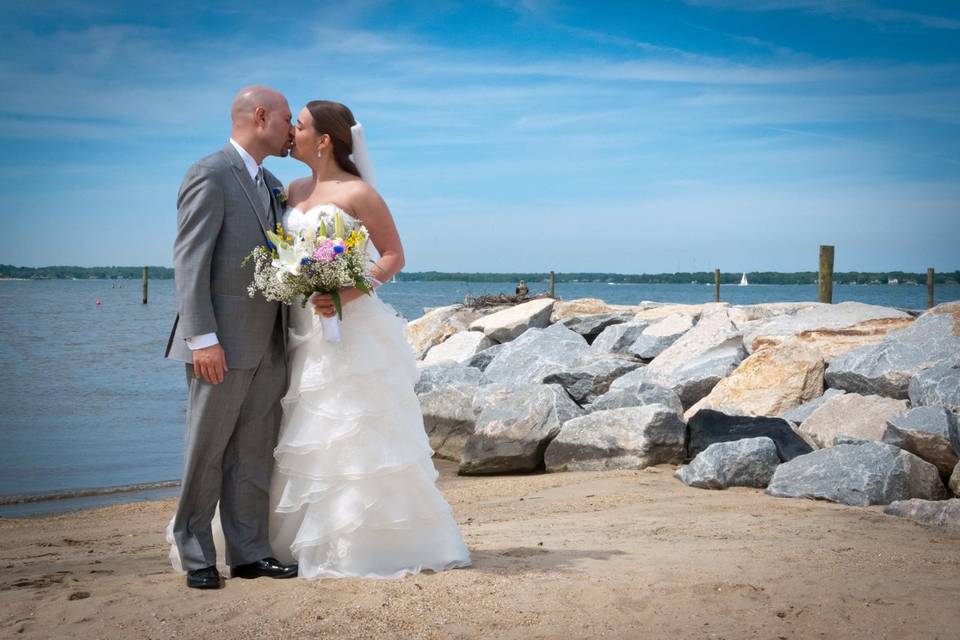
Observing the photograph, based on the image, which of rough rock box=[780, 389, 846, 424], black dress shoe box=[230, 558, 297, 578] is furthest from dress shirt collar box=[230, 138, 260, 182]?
rough rock box=[780, 389, 846, 424]

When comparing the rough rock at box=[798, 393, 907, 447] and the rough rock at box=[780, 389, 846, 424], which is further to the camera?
the rough rock at box=[780, 389, 846, 424]

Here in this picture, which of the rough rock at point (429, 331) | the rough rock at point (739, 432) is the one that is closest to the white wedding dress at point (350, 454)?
the rough rock at point (739, 432)

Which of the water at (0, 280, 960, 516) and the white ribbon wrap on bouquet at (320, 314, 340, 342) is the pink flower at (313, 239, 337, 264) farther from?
the water at (0, 280, 960, 516)

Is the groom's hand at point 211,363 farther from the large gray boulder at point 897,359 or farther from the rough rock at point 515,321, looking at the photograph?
the rough rock at point 515,321

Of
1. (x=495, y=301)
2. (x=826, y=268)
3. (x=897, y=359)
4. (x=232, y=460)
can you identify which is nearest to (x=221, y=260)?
(x=232, y=460)

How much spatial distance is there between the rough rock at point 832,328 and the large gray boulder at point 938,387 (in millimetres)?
2127

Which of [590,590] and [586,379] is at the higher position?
[586,379]

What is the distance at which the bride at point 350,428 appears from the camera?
15.0 feet

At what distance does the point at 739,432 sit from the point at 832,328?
13.5 ft

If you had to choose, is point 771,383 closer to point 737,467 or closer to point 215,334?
point 737,467

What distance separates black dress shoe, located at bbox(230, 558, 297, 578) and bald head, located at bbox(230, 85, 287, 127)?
7.38 ft

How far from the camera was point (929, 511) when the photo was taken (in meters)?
6.21

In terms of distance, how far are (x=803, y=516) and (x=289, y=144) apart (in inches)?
167

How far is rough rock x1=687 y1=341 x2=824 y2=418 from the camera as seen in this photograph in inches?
396
